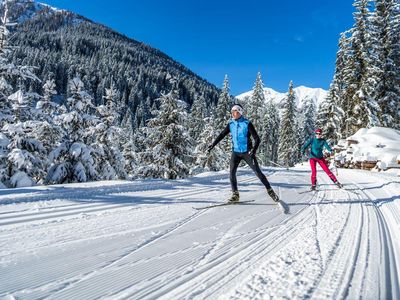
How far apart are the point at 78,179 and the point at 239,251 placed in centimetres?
1343

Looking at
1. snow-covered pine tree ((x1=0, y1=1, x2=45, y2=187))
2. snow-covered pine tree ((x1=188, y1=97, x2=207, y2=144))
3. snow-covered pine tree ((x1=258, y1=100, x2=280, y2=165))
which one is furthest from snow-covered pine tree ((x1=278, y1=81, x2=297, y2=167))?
snow-covered pine tree ((x1=0, y1=1, x2=45, y2=187))

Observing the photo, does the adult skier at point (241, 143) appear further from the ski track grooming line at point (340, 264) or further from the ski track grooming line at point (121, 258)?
the ski track grooming line at point (340, 264)

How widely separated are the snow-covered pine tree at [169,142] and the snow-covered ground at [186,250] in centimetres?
1440

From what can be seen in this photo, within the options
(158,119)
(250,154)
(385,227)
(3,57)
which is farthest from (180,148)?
(385,227)

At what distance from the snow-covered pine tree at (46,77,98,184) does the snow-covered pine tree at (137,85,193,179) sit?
16.9 ft

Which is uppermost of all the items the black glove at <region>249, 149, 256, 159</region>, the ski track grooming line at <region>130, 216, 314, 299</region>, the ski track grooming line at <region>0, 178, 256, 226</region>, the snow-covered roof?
the snow-covered roof

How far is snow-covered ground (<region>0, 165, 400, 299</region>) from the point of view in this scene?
7.98ft

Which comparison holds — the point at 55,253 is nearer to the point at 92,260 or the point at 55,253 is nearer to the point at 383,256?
the point at 92,260

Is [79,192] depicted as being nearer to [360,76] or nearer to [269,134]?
[360,76]

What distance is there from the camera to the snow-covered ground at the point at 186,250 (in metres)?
2.43

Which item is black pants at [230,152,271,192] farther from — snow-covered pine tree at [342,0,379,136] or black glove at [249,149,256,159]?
snow-covered pine tree at [342,0,379,136]

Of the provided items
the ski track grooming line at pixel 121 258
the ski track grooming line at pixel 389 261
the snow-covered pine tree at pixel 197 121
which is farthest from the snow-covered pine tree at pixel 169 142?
the snow-covered pine tree at pixel 197 121

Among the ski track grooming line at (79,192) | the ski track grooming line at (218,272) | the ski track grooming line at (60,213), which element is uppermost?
the ski track grooming line at (79,192)

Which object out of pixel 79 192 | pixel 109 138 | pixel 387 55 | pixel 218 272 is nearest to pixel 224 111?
pixel 387 55
